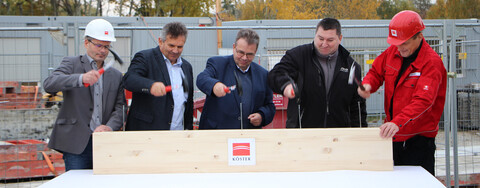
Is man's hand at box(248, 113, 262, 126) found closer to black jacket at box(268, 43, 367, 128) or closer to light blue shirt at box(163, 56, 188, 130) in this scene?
black jacket at box(268, 43, 367, 128)

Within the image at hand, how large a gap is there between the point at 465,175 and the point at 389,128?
11.1ft

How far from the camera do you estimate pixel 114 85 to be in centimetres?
335

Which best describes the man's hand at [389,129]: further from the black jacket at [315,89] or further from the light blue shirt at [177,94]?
the light blue shirt at [177,94]

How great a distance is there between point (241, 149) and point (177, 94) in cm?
84

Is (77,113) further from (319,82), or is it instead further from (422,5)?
(422,5)

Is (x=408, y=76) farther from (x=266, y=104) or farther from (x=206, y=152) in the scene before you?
(x=206, y=152)

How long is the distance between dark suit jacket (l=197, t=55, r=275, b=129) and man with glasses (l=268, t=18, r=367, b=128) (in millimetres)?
253

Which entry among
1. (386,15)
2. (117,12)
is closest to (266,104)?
(117,12)

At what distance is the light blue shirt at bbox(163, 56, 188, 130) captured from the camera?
3434 millimetres

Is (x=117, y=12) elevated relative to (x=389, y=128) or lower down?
elevated

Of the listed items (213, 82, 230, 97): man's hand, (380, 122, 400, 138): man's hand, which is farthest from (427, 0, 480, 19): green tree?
(213, 82, 230, 97): man's hand

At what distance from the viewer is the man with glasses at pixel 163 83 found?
3332mm

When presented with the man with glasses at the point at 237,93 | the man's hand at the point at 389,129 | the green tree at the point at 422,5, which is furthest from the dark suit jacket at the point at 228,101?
the green tree at the point at 422,5

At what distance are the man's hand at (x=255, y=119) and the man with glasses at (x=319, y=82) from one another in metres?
0.23
